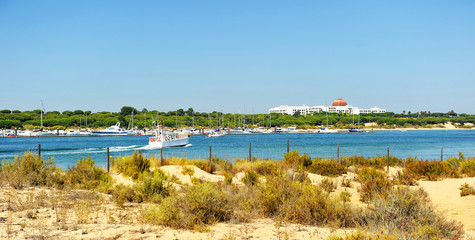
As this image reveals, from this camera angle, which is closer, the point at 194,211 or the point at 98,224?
the point at 98,224

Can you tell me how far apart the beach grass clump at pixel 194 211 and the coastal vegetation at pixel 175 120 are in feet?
351

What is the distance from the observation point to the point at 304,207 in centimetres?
953

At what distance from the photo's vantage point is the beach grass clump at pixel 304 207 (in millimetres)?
9312

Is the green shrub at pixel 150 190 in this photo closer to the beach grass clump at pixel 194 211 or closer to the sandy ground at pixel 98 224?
the sandy ground at pixel 98 224

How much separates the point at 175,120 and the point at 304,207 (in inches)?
5371

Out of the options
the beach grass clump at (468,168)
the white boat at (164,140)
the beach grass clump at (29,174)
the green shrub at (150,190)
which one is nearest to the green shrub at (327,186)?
the green shrub at (150,190)

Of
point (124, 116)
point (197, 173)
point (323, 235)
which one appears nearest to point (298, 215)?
point (323, 235)

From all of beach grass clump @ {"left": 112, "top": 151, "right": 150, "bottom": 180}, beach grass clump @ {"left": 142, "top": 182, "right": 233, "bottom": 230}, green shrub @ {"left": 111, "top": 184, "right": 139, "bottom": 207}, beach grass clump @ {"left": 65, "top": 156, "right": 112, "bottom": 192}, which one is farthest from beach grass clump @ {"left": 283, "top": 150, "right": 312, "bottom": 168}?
beach grass clump @ {"left": 142, "top": 182, "right": 233, "bottom": 230}

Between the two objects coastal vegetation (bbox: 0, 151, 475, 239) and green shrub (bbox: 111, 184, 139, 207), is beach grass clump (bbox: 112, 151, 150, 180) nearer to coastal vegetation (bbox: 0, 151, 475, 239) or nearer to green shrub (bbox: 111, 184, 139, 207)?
coastal vegetation (bbox: 0, 151, 475, 239)

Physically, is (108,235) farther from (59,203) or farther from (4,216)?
(59,203)

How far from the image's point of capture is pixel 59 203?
10695 mm

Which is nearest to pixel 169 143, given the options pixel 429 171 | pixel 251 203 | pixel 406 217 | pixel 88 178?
pixel 88 178

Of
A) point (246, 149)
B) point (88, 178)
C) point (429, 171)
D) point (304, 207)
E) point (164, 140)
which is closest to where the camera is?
point (304, 207)

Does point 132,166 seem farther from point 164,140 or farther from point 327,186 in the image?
point 164,140
